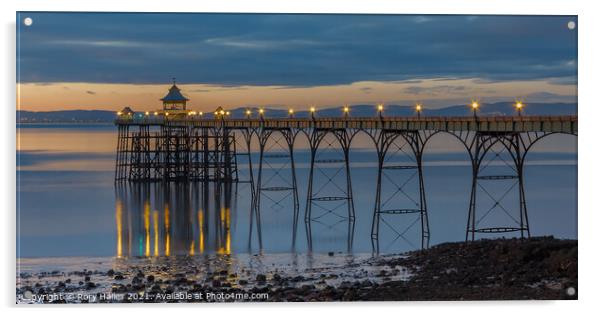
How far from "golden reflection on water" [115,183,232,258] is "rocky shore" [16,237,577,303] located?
15.8ft

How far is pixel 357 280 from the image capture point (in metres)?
27.2

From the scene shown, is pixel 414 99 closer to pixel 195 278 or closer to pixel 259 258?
pixel 259 258

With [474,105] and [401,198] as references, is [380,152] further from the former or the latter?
[401,198]

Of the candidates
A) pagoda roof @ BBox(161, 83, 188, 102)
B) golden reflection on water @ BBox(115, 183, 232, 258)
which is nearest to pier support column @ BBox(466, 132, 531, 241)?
golden reflection on water @ BBox(115, 183, 232, 258)

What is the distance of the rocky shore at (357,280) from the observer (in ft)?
81.6

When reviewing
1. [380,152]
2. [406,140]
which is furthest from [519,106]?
[406,140]

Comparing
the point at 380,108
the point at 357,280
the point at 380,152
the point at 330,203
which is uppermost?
the point at 380,108

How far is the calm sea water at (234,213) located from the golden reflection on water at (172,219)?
0.05 metres

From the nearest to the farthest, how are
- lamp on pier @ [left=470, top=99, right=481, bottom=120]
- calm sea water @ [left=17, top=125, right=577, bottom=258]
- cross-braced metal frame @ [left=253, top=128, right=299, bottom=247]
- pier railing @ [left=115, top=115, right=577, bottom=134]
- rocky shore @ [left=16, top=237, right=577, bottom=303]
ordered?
1. rocky shore @ [left=16, top=237, right=577, bottom=303]
2. pier railing @ [left=115, top=115, right=577, bottom=134]
3. lamp on pier @ [left=470, top=99, right=481, bottom=120]
4. calm sea water @ [left=17, top=125, right=577, bottom=258]
5. cross-braced metal frame @ [left=253, top=128, right=299, bottom=247]

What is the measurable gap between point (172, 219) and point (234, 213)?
4009 millimetres

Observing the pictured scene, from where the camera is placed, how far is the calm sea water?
1298 inches

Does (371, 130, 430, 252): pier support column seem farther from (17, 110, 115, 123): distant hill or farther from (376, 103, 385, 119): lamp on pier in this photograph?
(17, 110, 115, 123): distant hill

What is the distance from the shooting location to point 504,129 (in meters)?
31.7
